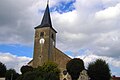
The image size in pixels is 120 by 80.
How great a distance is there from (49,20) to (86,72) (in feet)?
59.8

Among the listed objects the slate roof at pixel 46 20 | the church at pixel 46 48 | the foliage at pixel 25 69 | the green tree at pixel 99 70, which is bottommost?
the green tree at pixel 99 70

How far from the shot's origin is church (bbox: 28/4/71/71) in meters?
56.0

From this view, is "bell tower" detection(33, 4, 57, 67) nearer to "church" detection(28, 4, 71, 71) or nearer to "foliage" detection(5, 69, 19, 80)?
"church" detection(28, 4, 71, 71)

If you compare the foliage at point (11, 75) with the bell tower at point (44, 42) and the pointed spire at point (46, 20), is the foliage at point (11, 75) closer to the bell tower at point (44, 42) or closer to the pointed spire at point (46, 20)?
the bell tower at point (44, 42)

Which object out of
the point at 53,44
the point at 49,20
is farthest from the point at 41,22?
the point at 53,44

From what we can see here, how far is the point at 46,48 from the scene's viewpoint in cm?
5634

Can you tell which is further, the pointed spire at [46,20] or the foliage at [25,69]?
the pointed spire at [46,20]

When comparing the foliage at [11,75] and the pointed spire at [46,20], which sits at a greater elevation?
the pointed spire at [46,20]

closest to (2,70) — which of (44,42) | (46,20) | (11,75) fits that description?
(11,75)

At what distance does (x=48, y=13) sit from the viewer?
61.1m

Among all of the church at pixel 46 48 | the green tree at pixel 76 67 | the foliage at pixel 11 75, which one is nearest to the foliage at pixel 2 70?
the foliage at pixel 11 75

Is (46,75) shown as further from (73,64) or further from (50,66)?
(50,66)

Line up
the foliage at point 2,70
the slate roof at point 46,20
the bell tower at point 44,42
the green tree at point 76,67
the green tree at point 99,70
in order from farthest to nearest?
the slate roof at point 46,20 → the bell tower at point 44,42 → the foliage at point 2,70 → the green tree at point 99,70 → the green tree at point 76,67

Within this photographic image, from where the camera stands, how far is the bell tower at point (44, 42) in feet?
184
